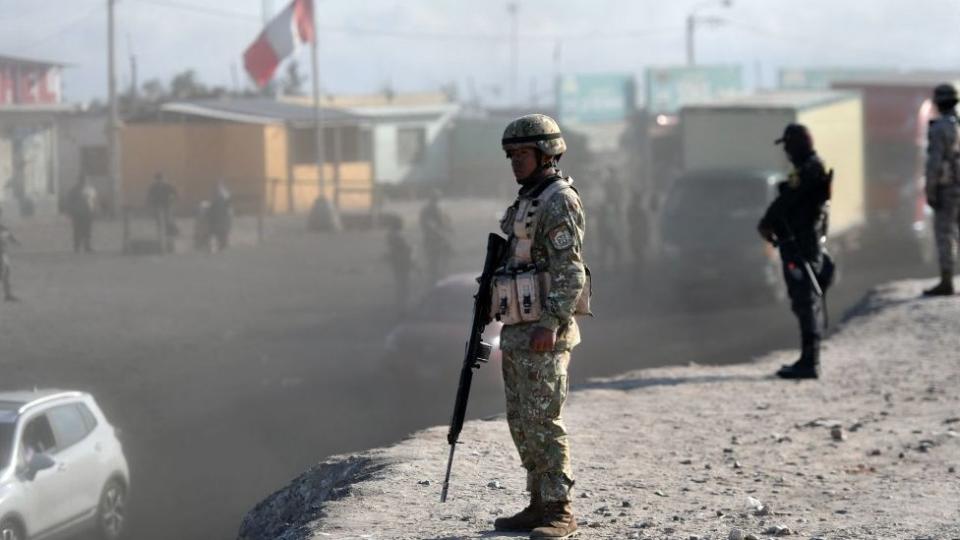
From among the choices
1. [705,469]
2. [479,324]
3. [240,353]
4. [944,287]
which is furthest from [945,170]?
[240,353]

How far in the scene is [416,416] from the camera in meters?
13.6

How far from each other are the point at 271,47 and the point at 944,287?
13.8 metres

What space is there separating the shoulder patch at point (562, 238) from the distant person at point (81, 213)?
445 inches

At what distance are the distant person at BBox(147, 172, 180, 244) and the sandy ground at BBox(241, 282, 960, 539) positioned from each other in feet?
32.3

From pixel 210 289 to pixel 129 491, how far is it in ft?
29.1

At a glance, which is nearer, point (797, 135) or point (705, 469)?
point (705, 469)

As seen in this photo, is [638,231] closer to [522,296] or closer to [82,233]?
[82,233]

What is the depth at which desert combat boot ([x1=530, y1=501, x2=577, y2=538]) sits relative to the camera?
18.7ft

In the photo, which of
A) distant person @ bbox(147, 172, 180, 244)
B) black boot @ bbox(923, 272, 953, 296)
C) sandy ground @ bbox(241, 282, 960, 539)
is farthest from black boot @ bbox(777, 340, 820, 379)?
distant person @ bbox(147, 172, 180, 244)

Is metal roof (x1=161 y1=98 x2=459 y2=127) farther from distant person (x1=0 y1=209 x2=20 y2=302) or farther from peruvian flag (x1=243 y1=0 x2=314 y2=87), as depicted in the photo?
distant person (x1=0 y1=209 x2=20 y2=302)

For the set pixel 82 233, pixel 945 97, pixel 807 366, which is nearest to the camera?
pixel 807 366

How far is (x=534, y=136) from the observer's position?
5559mm

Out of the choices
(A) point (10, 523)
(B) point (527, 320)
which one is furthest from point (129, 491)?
(B) point (527, 320)

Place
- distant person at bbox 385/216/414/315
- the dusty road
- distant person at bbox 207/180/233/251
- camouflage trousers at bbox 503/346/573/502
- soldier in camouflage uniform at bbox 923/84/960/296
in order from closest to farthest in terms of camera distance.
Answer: camouflage trousers at bbox 503/346/573/502 → the dusty road → soldier in camouflage uniform at bbox 923/84/960/296 → distant person at bbox 385/216/414/315 → distant person at bbox 207/180/233/251
